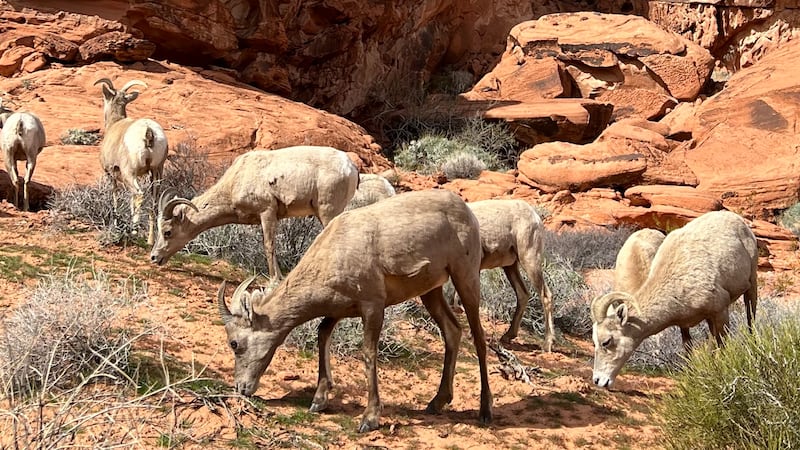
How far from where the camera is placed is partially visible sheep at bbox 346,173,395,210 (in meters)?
12.4

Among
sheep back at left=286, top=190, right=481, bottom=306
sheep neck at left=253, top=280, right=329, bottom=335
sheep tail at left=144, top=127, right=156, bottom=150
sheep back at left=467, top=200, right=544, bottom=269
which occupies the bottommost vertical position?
sheep back at left=467, top=200, right=544, bottom=269

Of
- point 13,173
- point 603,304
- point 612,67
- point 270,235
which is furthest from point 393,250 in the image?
point 612,67

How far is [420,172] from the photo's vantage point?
76.5 ft

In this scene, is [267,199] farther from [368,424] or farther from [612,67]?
[612,67]

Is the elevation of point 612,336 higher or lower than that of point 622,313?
lower

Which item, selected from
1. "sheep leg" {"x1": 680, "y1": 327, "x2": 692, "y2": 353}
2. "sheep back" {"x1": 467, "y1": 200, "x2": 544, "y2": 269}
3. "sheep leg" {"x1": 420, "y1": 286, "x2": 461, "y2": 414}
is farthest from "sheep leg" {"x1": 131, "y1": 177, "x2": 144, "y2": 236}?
"sheep leg" {"x1": 680, "y1": 327, "x2": 692, "y2": 353}

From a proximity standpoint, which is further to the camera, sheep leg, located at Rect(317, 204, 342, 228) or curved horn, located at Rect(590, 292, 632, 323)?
sheep leg, located at Rect(317, 204, 342, 228)

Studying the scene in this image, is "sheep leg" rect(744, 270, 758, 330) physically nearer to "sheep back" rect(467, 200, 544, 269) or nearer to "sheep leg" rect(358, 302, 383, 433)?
"sheep back" rect(467, 200, 544, 269)

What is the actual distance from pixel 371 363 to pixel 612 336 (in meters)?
2.58

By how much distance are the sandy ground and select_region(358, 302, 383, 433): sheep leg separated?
0.10 meters

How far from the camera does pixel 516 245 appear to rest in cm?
1024

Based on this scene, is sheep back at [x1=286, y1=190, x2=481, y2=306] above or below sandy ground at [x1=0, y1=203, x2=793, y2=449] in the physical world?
above

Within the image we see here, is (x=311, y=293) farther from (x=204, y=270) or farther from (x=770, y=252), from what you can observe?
(x=770, y=252)

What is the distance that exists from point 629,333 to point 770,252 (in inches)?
436
